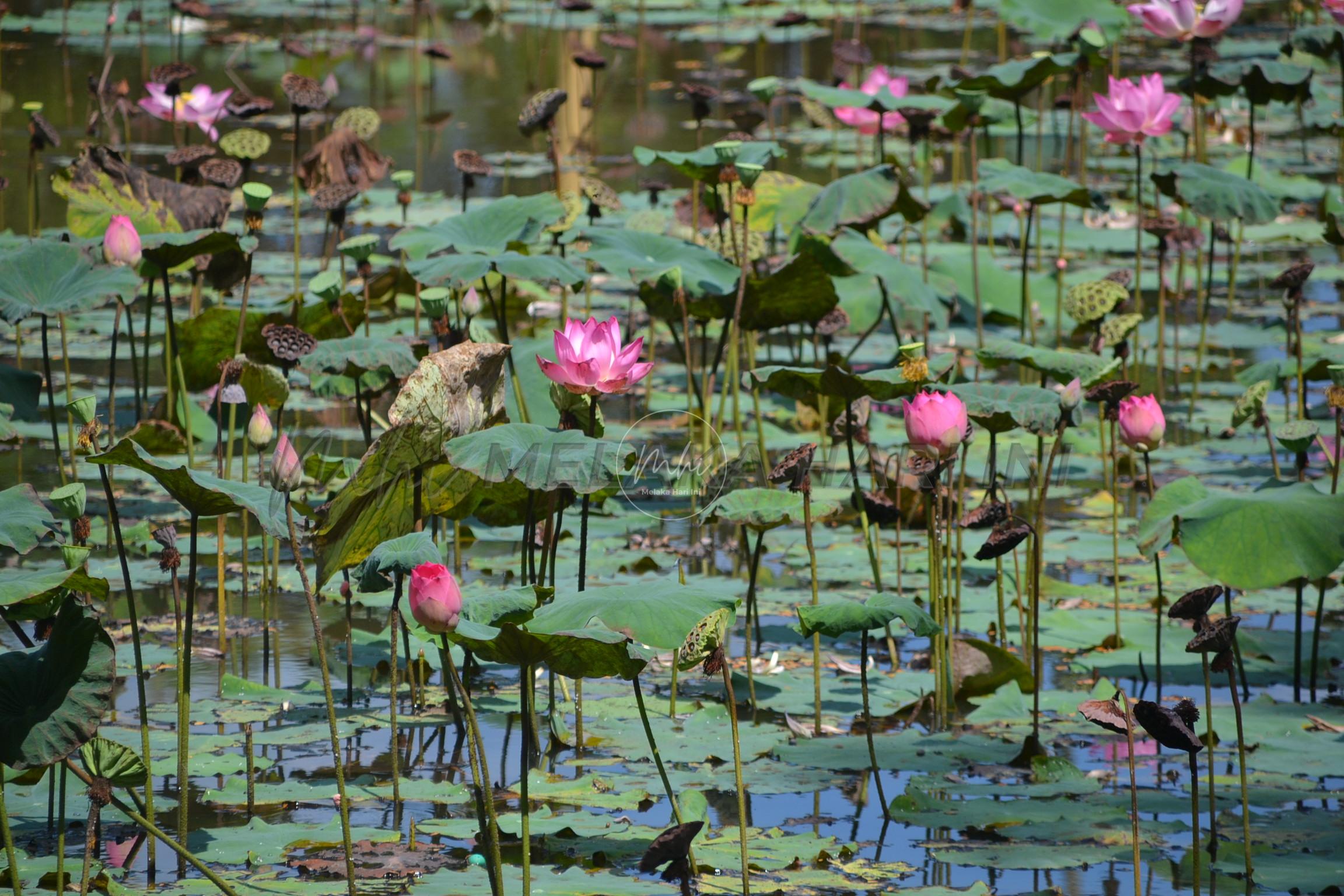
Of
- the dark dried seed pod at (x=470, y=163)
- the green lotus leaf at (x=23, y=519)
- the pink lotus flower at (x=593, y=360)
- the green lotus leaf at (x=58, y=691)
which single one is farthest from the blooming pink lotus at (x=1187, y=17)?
the green lotus leaf at (x=58, y=691)

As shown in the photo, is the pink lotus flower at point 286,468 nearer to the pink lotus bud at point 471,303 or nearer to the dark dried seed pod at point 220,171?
the pink lotus bud at point 471,303

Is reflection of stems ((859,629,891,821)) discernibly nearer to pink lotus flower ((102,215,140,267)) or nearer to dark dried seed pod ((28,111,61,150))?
pink lotus flower ((102,215,140,267))

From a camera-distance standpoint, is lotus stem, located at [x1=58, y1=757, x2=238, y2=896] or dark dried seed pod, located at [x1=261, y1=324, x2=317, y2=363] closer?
lotus stem, located at [x1=58, y1=757, x2=238, y2=896]

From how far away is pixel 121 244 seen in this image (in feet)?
8.53

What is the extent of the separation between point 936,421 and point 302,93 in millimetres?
2396

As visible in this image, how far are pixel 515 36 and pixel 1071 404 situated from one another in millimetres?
8908

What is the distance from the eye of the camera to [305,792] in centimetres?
198

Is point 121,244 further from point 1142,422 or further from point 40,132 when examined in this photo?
point 1142,422

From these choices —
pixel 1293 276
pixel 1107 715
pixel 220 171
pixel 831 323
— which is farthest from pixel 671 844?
pixel 220 171

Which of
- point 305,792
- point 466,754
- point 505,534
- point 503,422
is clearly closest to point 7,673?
point 305,792

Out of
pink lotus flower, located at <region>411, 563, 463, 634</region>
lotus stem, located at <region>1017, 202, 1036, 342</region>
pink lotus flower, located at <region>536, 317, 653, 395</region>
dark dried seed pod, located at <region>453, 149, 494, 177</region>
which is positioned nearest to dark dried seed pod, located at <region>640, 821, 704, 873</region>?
pink lotus flower, located at <region>411, 563, 463, 634</region>

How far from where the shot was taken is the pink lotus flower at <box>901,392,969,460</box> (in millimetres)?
2031

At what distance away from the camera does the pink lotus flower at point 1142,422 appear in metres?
2.39

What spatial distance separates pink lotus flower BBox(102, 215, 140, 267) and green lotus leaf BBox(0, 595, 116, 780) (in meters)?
1.17
